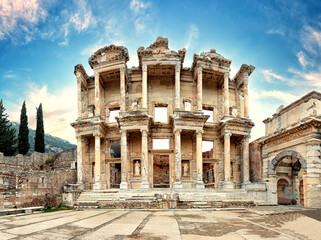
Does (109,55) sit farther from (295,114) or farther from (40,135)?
(40,135)

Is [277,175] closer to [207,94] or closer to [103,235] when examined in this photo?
[207,94]

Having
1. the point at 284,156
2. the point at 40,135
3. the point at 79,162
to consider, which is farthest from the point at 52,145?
the point at 284,156

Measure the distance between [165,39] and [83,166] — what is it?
13.0 meters

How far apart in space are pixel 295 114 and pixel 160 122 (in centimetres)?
1015

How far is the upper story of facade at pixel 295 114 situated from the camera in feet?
48.3

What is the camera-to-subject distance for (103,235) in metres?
6.58

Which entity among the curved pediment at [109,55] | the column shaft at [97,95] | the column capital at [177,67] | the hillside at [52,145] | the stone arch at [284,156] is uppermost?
the curved pediment at [109,55]

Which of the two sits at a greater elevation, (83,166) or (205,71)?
(205,71)

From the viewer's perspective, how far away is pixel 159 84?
74.8 ft

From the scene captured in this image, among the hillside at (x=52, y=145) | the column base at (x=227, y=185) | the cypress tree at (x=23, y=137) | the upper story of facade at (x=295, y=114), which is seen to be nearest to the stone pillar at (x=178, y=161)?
the column base at (x=227, y=185)

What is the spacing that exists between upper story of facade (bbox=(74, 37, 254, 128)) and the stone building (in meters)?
0.08

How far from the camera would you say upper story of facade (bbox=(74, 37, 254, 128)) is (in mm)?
20922

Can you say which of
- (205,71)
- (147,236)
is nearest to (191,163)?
(205,71)

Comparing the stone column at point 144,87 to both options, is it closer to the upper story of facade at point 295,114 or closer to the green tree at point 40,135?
the upper story of facade at point 295,114
